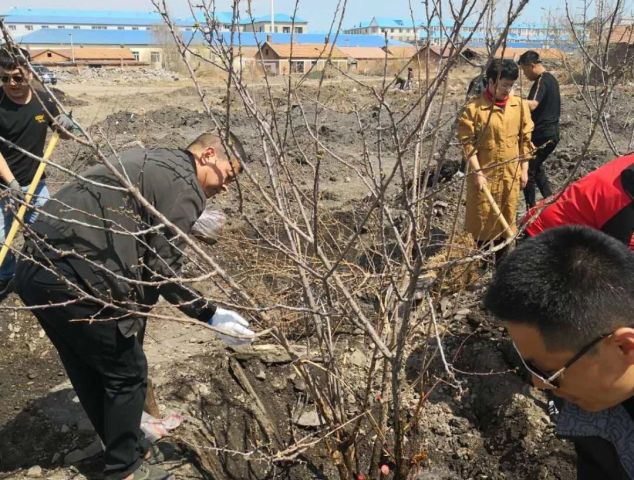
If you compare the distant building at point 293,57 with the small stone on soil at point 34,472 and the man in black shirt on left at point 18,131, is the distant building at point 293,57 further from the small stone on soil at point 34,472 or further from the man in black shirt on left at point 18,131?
the small stone on soil at point 34,472

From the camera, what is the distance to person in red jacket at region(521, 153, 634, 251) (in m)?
1.92

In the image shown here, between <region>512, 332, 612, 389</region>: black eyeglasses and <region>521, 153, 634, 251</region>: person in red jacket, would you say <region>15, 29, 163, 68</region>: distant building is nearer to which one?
<region>521, 153, 634, 251</region>: person in red jacket

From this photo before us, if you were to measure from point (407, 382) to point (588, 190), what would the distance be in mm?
1863

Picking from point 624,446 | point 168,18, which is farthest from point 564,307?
point 168,18

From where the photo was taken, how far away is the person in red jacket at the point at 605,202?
1.92 metres

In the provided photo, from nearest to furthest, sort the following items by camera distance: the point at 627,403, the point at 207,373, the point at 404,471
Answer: the point at 627,403 < the point at 404,471 < the point at 207,373

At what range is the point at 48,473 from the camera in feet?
9.08

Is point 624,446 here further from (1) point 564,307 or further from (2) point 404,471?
(2) point 404,471

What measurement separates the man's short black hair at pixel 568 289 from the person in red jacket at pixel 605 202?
611 millimetres

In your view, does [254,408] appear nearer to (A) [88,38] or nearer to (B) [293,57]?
(B) [293,57]

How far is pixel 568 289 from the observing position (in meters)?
1.22

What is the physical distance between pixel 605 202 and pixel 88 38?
6224 cm

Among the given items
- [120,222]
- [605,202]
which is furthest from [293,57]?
[605,202]

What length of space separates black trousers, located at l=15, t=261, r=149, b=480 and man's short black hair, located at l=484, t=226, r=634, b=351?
1.51 m
